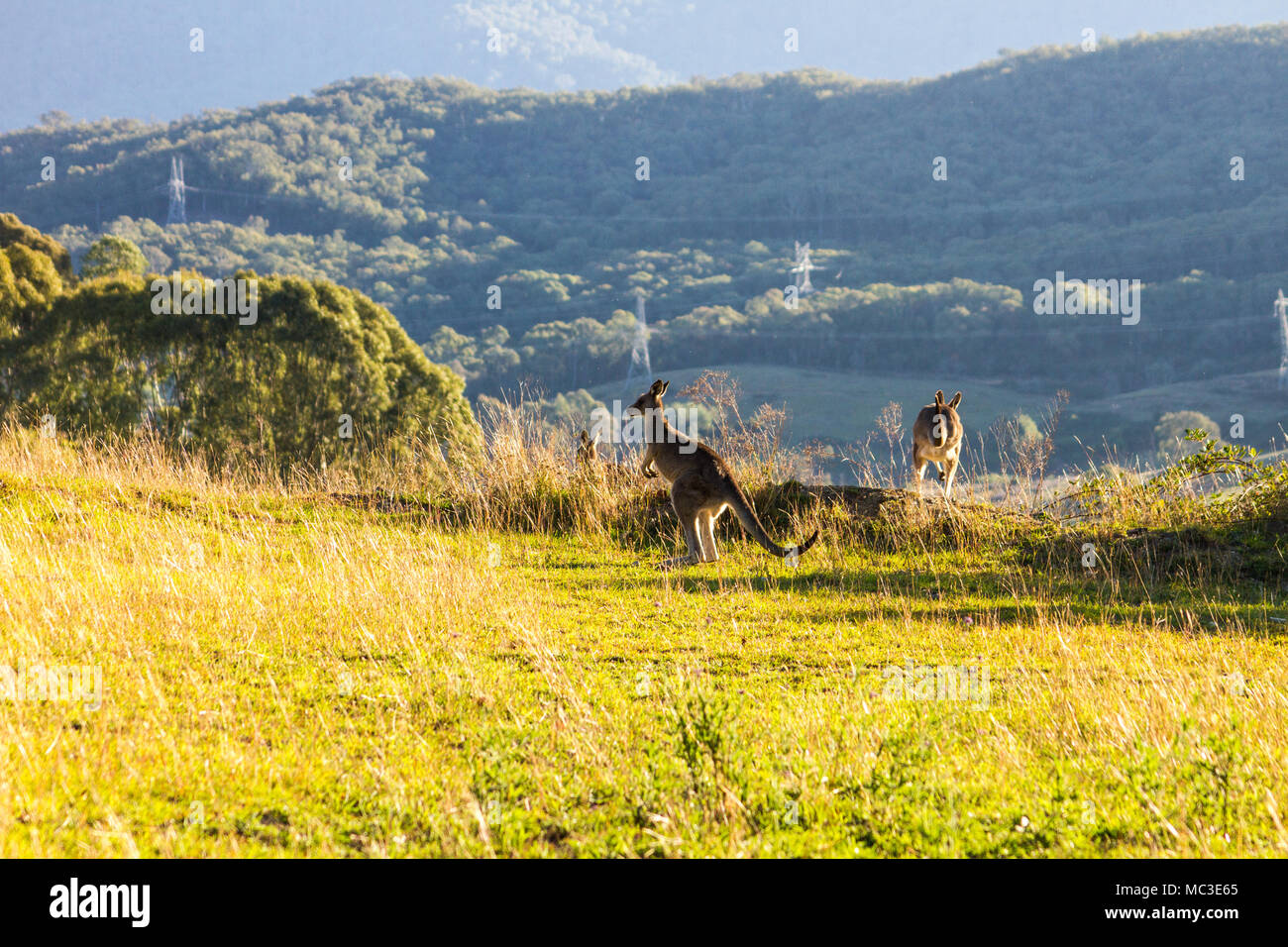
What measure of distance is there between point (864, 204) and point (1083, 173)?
107ft

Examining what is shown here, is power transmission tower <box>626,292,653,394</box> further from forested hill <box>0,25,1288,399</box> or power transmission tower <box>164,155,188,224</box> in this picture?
power transmission tower <box>164,155,188,224</box>

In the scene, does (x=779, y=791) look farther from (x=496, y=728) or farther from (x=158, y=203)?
(x=158, y=203)

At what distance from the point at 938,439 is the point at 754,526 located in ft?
16.0

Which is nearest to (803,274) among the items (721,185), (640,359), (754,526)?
(721,185)

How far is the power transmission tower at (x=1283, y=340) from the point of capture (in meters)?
77.6

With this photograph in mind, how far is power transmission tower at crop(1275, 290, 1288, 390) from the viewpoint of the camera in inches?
3056

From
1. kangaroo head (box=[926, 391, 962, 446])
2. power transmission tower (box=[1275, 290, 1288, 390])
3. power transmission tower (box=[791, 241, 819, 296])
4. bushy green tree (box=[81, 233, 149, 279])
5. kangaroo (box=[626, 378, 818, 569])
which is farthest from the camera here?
power transmission tower (box=[791, 241, 819, 296])

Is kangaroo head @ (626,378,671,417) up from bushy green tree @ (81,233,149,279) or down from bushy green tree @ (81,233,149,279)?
down

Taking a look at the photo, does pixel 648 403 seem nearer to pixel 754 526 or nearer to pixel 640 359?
pixel 754 526

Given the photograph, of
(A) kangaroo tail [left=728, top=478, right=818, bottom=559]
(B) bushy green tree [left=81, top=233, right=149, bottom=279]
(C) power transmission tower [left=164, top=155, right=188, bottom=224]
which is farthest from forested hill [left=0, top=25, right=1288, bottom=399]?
(A) kangaroo tail [left=728, top=478, right=818, bottom=559]

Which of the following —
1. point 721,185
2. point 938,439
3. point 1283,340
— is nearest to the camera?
point 938,439

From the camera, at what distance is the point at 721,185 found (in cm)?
14675

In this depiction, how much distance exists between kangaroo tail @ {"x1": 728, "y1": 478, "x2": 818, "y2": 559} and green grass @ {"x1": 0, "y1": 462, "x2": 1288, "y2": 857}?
17.6 inches

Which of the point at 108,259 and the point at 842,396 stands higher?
the point at 108,259
